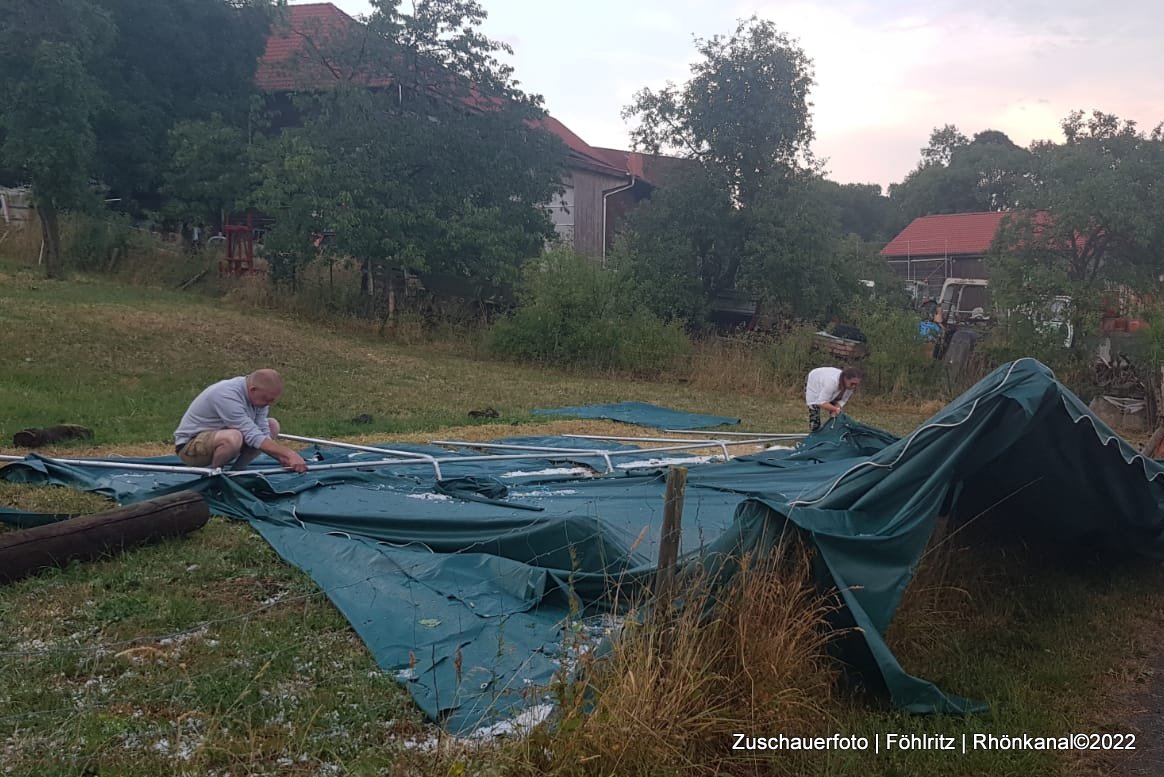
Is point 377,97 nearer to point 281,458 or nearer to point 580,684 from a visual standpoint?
point 281,458

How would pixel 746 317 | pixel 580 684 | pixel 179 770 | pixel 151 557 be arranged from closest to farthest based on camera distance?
pixel 179 770 < pixel 580 684 < pixel 151 557 < pixel 746 317

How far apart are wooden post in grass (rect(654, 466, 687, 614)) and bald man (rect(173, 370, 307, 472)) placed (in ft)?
10.8

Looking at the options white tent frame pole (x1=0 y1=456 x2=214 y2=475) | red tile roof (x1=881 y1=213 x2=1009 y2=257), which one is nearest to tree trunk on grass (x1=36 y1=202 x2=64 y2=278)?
white tent frame pole (x1=0 y1=456 x2=214 y2=475)

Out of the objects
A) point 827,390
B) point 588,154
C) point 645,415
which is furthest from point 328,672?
point 588,154

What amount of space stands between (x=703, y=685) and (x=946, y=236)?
3695cm

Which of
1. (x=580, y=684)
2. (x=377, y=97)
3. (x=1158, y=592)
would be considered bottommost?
(x=1158, y=592)

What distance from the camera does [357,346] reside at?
16.4 meters

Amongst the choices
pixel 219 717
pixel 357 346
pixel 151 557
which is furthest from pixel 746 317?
pixel 219 717

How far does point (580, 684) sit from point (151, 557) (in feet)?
9.11

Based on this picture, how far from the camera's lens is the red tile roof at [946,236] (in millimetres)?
34750

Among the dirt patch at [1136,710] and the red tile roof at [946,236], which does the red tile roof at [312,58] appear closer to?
the dirt patch at [1136,710]

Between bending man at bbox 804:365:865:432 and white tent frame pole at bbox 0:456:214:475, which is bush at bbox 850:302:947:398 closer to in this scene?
bending man at bbox 804:365:865:432

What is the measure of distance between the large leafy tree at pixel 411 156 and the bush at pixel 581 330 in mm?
1732

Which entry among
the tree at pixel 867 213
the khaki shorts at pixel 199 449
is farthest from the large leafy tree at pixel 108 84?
the tree at pixel 867 213
